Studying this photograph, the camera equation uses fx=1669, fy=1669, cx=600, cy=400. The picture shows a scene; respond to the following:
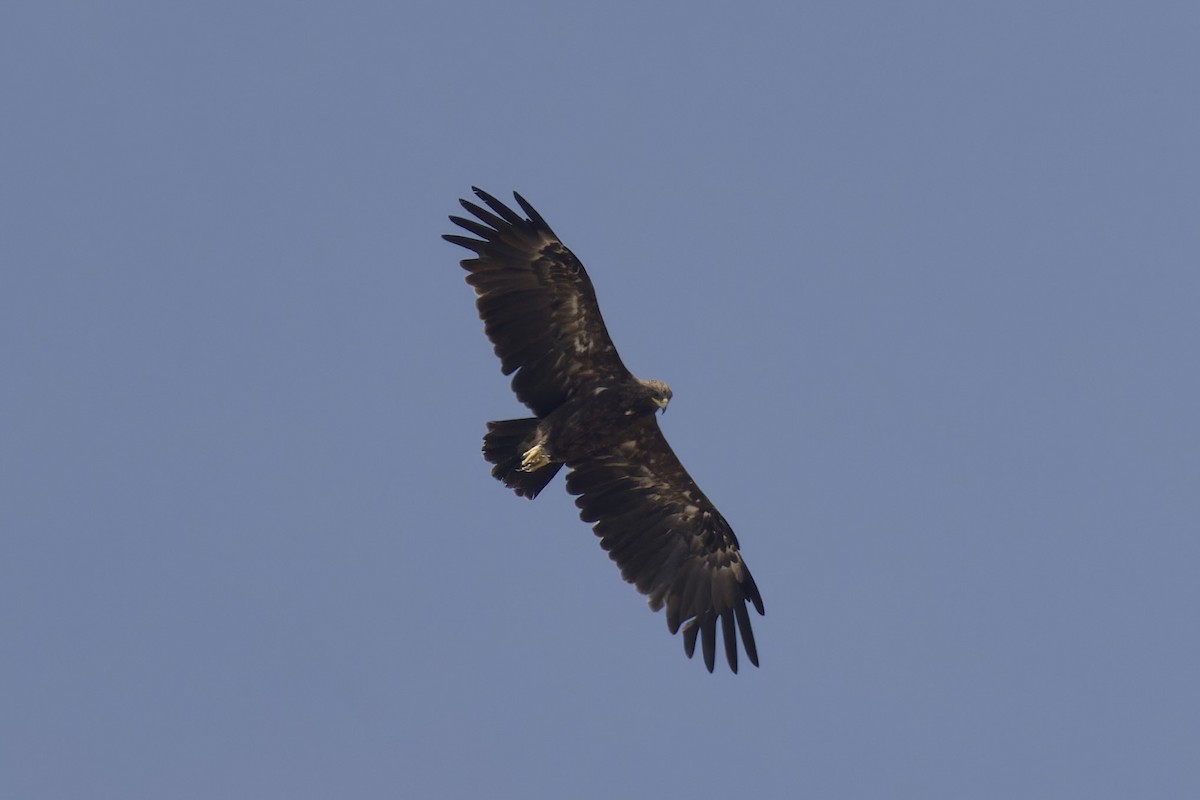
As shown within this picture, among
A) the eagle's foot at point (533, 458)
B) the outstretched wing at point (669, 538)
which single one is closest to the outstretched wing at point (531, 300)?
the eagle's foot at point (533, 458)

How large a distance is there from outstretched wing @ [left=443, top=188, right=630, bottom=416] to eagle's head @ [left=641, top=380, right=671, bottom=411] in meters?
0.68

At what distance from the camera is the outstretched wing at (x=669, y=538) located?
2278cm

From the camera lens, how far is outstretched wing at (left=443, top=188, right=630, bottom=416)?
21453 mm

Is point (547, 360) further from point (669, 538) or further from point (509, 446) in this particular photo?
point (669, 538)

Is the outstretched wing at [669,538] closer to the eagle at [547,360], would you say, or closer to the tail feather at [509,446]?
the eagle at [547,360]

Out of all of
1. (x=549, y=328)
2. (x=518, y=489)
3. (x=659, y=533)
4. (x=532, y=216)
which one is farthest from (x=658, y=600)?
(x=532, y=216)

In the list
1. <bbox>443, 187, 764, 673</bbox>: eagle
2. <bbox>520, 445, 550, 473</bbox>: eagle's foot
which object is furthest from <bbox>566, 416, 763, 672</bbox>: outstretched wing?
<bbox>520, 445, 550, 473</bbox>: eagle's foot

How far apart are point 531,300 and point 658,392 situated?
79.9 inches

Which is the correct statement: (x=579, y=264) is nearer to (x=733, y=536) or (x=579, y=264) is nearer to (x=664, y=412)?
(x=664, y=412)

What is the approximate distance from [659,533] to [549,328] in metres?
3.55

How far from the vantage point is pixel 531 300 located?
21516 millimetres

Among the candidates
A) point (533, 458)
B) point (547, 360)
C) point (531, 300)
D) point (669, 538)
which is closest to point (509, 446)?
point (533, 458)

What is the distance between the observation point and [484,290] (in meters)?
21.4

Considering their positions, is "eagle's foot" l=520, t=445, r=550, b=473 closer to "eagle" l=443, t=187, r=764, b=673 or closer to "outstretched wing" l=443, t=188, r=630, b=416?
"eagle" l=443, t=187, r=764, b=673
